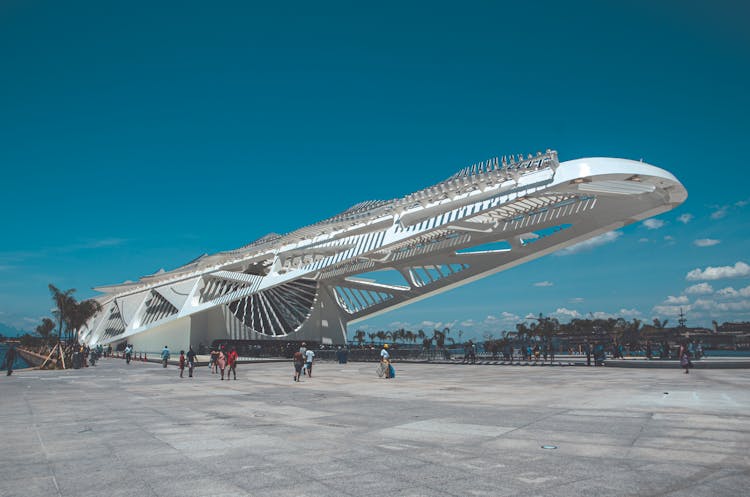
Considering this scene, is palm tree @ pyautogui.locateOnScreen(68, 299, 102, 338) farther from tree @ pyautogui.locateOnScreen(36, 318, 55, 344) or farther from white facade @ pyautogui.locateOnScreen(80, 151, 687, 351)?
tree @ pyautogui.locateOnScreen(36, 318, 55, 344)

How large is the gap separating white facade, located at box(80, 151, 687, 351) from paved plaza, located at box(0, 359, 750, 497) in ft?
44.2

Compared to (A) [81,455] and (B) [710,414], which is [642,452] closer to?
(B) [710,414]

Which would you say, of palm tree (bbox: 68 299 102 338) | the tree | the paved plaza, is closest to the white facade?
palm tree (bbox: 68 299 102 338)

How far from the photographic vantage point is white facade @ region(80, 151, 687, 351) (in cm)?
2436

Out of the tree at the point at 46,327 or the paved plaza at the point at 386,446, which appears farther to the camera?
the tree at the point at 46,327

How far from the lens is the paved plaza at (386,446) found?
4.95m

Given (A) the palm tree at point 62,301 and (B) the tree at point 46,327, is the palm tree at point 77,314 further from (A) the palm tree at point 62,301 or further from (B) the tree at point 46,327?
(B) the tree at point 46,327

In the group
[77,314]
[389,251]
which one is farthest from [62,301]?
[389,251]

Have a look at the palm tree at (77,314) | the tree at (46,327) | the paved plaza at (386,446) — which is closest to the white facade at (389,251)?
the palm tree at (77,314)

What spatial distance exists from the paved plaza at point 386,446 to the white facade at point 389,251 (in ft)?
44.2

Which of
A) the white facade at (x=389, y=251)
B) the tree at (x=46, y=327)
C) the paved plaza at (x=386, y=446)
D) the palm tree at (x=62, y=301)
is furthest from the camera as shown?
the tree at (x=46, y=327)

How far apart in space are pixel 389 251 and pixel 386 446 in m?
32.9

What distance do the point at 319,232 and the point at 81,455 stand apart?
102 ft

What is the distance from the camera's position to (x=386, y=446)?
6.82 meters
